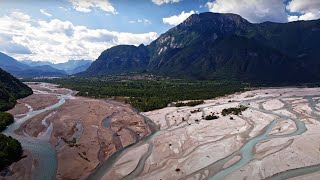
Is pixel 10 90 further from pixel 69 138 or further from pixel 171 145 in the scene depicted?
pixel 171 145

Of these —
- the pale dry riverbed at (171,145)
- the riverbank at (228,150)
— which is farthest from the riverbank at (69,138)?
the riverbank at (228,150)

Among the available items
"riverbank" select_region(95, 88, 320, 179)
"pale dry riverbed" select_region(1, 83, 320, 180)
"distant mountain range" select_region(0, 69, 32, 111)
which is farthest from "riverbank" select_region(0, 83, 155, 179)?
"distant mountain range" select_region(0, 69, 32, 111)

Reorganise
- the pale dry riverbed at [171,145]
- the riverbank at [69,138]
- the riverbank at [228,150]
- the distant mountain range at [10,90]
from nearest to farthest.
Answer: the riverbank at [228,150] → the pale dry riverbed at [171,145] → the riverbank at [69,138] → the distant mountain range at [10,90]

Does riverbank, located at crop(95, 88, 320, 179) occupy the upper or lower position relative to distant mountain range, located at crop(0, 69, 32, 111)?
lower

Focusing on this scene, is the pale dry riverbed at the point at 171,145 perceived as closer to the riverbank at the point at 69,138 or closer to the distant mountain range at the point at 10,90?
the riverbank at the point at 69,138

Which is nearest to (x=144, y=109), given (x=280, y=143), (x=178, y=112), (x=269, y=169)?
(x=178, y=112)

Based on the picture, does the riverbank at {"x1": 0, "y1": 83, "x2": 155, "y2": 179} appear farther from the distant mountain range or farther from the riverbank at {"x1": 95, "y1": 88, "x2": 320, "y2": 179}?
the distant mountain range

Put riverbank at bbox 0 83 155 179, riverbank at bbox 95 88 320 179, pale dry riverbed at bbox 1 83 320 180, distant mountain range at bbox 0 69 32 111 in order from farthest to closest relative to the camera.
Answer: distant mountain range at bbox 0 69 32 111 < riverbank at bbox 0 83 155 179 < pale dry riverbed at bbox 1 83 320 180 < riverbank at bbox 95 88 320 179

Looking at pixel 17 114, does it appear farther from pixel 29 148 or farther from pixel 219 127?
pixel 219 127

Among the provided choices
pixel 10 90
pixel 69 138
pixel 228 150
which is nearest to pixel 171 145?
pixel 228 150
